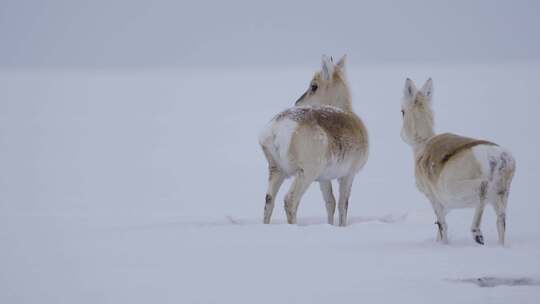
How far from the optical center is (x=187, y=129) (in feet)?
100

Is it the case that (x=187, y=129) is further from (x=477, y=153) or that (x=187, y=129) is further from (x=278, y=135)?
(x=477, y=153)

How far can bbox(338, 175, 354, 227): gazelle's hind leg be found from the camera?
42.0 ft

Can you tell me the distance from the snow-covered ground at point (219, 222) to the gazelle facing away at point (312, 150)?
0.54 meters

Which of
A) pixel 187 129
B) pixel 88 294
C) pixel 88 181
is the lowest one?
pixel 88 294

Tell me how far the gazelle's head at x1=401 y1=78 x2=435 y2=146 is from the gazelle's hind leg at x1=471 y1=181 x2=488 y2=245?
Result: 1698mm

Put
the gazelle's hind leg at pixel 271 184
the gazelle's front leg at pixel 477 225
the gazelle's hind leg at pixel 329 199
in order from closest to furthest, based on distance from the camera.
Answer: the gazelle's front leg at pixel 477 225 → the gazelle's hind leg at pixel 271 184 → the gazelle's hind leg at pixel 329 199

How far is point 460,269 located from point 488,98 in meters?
28.2

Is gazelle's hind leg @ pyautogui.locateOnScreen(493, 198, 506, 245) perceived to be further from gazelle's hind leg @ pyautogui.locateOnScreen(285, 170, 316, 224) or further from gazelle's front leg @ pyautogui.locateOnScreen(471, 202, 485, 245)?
gazelle's hind leg @ pyautogui.locateOnScreen(285, 170, 316, 224)

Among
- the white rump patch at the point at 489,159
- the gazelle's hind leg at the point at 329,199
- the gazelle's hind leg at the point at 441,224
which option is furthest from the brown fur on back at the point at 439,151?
the gazelle's hind leg at the point at 329,199

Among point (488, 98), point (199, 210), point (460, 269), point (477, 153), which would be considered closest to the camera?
point (460, 269)

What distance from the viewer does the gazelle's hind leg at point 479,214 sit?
9.31m

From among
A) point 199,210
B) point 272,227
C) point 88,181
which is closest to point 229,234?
point 272,227

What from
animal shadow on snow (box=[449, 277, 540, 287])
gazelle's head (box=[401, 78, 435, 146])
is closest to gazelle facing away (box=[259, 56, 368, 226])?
gazelle's head (box=[401, 78, 435, 146])

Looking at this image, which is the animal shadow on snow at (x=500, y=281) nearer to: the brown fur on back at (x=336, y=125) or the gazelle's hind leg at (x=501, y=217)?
the gazelle's hind leg at (x=501, y=217)
